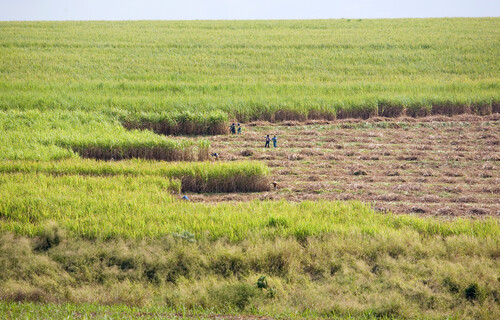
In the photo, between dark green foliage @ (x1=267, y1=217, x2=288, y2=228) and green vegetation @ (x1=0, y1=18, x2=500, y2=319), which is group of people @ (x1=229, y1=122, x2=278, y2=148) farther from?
dark green foliage @ (x1=267, y1=217, x2=288, y2=228)

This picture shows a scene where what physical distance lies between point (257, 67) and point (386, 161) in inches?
587

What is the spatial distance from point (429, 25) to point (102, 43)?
84.8ft

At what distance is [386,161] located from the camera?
14602 millimetres

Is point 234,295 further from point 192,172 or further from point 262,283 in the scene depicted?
point 192,172

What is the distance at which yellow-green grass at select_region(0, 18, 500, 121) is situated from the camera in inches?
779

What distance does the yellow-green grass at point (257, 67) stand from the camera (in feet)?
64.9

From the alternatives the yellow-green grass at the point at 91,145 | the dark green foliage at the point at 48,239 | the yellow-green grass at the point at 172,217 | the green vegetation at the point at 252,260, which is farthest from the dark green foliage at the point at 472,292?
the yellow-green grass at the point at 91,145

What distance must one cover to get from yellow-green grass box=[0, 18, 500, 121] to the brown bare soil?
148cm

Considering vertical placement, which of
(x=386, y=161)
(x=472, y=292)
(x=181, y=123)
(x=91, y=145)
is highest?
(x=181, y=123)

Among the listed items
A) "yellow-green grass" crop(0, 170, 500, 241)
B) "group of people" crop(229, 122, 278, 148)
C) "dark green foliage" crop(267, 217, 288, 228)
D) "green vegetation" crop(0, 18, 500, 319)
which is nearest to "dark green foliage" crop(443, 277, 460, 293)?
"green vegetation" crop(0, 18, 500, 319)

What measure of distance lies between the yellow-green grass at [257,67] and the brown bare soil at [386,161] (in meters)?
1.48

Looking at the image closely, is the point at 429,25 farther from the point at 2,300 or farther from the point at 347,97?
the point at 2,300

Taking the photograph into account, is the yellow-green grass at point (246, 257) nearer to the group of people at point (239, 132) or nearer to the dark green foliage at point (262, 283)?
the dark green foliage at point (262, 283)

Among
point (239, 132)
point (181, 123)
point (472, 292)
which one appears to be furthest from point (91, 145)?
point (472, 292)
